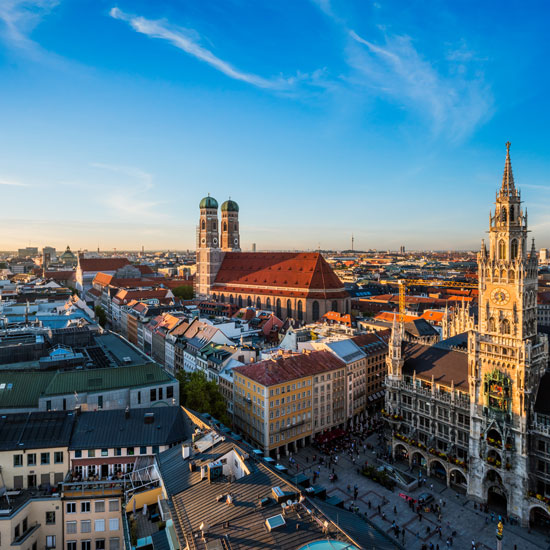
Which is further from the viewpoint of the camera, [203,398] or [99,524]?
[203,398]

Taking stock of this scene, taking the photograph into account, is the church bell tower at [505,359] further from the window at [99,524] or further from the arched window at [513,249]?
the window at [99,524]

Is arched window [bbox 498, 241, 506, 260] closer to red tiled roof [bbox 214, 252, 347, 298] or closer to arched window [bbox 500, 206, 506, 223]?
arched window [bbox 500, 206, 506, 223]

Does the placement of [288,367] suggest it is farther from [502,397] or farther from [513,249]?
[513,249]

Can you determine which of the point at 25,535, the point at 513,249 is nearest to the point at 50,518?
the point at 25,535

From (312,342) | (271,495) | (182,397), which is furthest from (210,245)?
(271,495)

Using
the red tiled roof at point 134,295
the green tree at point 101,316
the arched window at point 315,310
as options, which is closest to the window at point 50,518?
the arched window at point 315,310

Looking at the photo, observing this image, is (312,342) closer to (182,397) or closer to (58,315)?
(182,397)

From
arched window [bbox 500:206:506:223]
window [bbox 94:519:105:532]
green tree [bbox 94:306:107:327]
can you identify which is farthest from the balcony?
green tree [bbox 94:306:107:327]
